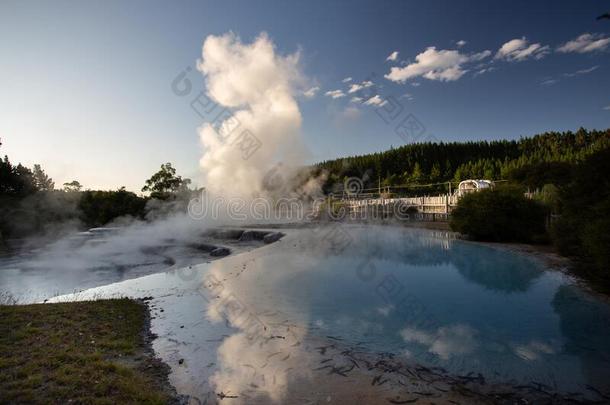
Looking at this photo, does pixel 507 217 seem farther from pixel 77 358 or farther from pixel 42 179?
pixel 42 179

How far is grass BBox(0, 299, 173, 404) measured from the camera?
11.9 ft

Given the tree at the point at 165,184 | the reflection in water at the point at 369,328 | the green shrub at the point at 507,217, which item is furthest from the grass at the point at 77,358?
the tree at the point at 165,184

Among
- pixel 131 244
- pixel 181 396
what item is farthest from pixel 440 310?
pixel 131 244

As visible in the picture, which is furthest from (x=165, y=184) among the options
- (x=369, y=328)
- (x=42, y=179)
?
(x=369, y=328)

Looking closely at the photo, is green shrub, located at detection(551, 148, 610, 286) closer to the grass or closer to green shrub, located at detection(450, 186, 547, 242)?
green shrub, located at detection(450, 186, 547, 242)

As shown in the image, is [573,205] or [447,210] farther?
[447,210]

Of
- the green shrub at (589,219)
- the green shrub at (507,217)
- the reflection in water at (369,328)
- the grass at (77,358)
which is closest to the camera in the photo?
the grass at (77,358)

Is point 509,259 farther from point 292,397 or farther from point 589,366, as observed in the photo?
point 292,397

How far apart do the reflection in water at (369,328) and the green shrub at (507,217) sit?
5.79m

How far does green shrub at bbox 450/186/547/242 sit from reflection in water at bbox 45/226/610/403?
228 inches

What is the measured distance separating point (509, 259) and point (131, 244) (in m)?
22.3

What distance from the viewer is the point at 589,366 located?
431 centimetres

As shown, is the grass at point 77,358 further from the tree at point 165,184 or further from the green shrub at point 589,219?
the tree at point 165,184

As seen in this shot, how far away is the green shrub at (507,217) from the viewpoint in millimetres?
16250
